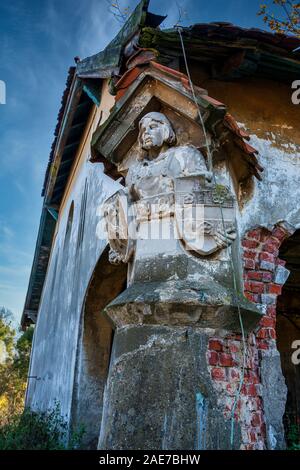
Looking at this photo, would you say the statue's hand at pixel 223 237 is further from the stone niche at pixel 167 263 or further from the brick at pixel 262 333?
the brick at pixel 262 333

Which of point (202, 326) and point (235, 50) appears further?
point (235, 50)

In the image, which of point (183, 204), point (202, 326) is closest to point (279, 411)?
point (202, 326)

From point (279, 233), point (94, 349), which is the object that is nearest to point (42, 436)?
point (94, 349)

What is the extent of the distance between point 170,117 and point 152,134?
247 mm

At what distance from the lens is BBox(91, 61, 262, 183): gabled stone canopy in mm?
3135

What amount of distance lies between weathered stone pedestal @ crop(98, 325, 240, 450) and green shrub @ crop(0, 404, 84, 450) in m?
2.30

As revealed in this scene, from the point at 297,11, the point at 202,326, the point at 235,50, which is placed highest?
the point at 297,11

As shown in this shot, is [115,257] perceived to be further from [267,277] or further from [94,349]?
[94,349]

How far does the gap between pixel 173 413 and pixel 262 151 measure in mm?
2692

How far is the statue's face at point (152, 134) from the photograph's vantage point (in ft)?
10.7

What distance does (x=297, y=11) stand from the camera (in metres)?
8.95

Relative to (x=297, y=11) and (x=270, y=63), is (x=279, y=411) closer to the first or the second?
(x=270, y=63)

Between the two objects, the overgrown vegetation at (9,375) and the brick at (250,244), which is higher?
the overgrown vegetation at (9,375)

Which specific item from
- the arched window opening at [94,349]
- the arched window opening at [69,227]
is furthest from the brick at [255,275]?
the arched window opening at [69,227]
